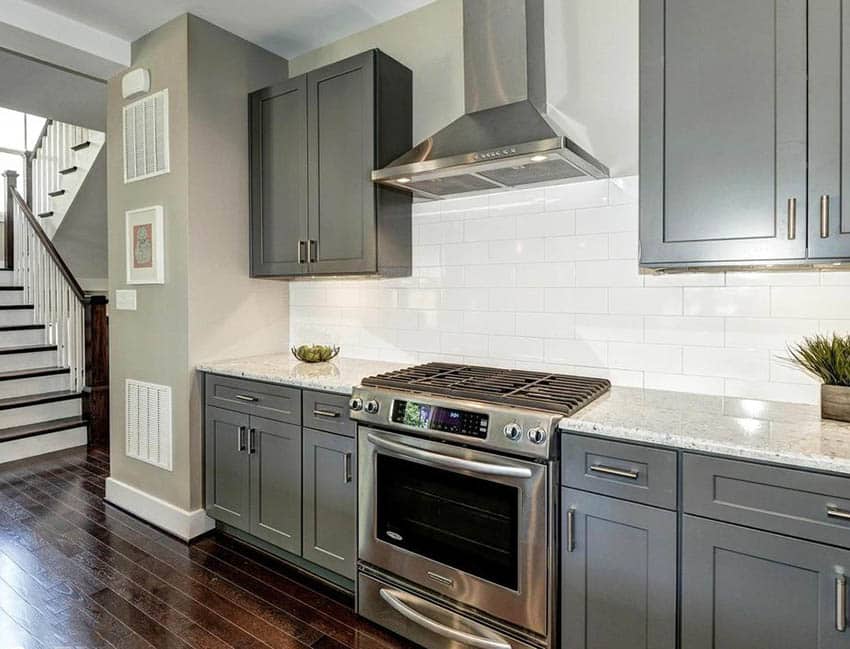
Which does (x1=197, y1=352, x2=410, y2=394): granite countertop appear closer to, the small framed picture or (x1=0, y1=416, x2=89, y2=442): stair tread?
the small framed picture

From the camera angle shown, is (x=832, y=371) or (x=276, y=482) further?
(x=276, y=482)

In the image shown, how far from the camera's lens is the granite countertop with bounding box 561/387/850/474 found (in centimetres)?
147

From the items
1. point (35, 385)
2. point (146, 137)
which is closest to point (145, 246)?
point (146, 137)

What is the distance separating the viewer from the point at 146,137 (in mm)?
3227

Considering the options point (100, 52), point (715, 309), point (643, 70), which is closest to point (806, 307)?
point (715, 309)

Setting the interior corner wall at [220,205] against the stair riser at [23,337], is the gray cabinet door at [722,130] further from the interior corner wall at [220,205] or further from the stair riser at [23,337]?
the stair riser at [23,337]

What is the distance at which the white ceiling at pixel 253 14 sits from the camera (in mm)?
2865

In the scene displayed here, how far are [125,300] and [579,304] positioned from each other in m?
2.75

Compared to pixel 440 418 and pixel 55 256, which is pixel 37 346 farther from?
pixel 440 418

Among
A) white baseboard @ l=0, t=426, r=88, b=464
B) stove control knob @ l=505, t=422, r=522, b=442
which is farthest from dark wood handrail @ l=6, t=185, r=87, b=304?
stove control knob @ l=505, t=422, r=522, b=442

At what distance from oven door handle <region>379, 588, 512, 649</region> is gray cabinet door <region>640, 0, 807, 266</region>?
1486mm

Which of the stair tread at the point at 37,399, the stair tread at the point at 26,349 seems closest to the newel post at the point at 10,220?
the stair tread at the point at 26,349

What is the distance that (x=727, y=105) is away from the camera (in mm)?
1806

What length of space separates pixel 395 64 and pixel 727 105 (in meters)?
1.68
